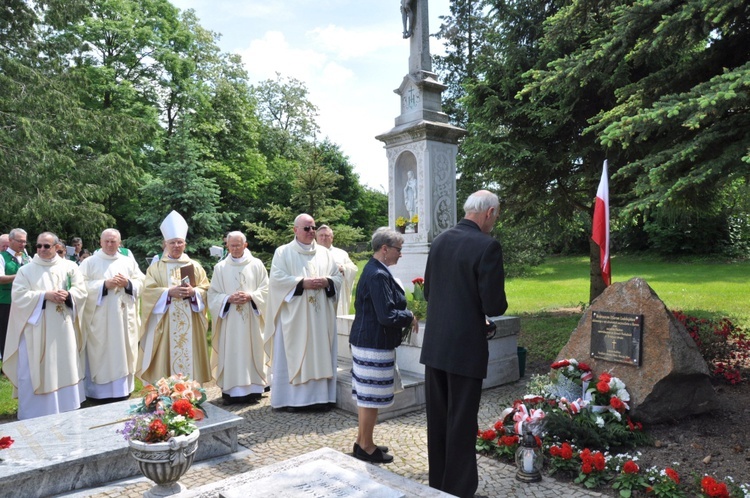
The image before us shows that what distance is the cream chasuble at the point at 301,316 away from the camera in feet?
22.1

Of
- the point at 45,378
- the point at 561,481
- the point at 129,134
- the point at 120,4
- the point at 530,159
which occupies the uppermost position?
the point at 120,4

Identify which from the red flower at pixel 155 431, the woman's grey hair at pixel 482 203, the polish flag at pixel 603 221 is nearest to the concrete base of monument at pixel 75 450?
the red flower at pixel 155 431

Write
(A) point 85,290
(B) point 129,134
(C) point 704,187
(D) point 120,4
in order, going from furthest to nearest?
1. (D) point 120,4
2. (B) point 129,134
3. (A) point 85,290
4. (C) point 704,187

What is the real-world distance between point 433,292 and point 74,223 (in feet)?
49.1

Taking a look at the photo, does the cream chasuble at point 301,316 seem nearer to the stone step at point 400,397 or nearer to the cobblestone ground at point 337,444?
the stone step at point 400,397

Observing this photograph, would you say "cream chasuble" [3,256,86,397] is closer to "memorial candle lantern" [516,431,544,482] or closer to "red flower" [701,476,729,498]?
"memorial candle lantern" [516,431,544,482]

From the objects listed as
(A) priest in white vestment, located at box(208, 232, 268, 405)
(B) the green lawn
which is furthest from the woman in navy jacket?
(B) the green lawn

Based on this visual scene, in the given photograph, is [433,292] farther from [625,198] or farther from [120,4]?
[120,4]

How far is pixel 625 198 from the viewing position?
9.79 metres

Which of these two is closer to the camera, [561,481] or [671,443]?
[561,481]

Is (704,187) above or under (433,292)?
above

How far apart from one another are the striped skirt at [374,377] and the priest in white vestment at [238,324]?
105 inches

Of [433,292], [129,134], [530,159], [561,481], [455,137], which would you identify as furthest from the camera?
[129,134]

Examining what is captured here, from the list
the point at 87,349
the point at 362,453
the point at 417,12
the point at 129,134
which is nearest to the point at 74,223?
the point at 129,134
